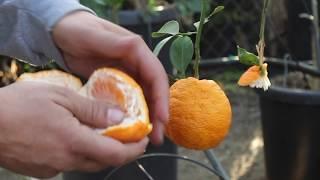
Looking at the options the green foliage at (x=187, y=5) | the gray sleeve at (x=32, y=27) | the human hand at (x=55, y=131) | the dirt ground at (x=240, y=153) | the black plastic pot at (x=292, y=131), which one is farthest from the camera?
the green foliage at (x=187, y=5)

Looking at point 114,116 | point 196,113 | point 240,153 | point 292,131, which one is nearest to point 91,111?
point 114,116

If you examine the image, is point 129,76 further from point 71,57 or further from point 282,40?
point 282,40

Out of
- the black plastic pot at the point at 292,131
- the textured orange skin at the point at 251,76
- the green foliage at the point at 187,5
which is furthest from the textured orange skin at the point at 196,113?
the green foliage at the point at 187,5

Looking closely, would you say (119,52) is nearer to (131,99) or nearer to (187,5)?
(131,99)

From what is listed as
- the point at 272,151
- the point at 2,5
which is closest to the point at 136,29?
the point at 272,151

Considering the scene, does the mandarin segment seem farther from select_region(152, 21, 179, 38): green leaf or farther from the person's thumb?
select_region(152, 21, 179, 38): green leaf

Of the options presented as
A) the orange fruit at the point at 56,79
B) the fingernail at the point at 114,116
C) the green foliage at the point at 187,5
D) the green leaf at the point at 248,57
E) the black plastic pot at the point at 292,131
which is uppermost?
the orange fruit at the point at 56,79

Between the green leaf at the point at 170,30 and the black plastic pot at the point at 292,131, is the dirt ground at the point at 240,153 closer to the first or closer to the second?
the black plastic pot at the point at 292,131

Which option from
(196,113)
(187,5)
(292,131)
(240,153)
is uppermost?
(196,113)
